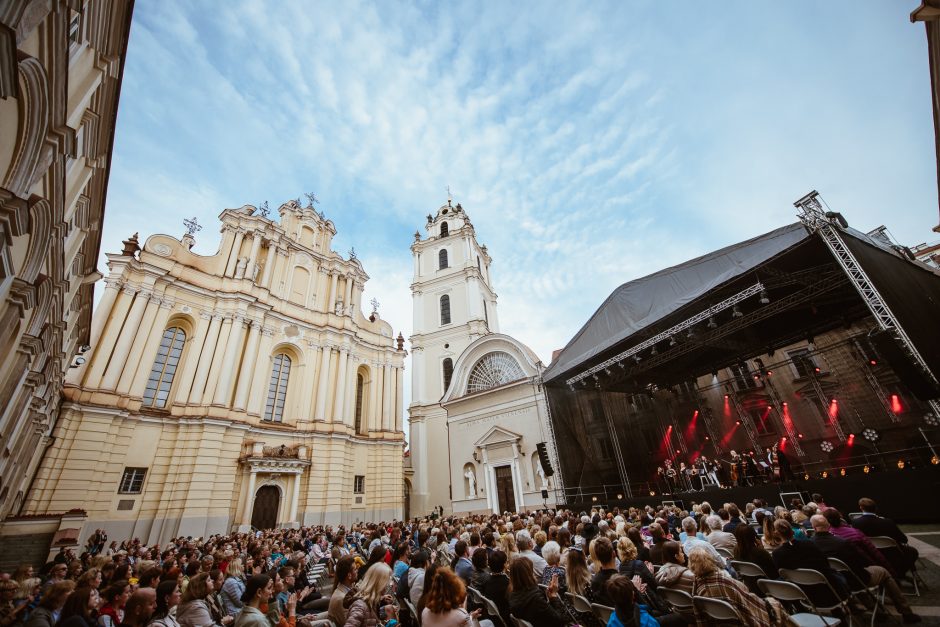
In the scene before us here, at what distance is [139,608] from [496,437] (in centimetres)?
1532

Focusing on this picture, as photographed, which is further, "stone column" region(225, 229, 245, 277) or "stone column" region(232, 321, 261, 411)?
"stone column" region(225, 229, 245, 277)

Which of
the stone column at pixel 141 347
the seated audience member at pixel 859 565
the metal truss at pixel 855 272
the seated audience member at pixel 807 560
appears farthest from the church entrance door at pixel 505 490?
the stone column at pixel 141 347

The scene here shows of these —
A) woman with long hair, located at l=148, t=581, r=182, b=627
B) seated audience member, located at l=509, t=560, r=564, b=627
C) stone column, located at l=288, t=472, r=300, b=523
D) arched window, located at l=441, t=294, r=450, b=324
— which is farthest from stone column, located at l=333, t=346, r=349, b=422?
seated audience member, located at l=509, t=560, r=564, b=627

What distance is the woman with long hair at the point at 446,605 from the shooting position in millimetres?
2504

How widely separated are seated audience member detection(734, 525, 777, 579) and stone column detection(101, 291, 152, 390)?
2024 cm

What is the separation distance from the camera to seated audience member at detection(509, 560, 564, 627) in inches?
119

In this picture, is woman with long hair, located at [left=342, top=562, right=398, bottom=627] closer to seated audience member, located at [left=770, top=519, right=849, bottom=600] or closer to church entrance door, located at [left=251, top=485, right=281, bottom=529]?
seated audience member, located at [left=770, top=519, right=849, bottom=600]

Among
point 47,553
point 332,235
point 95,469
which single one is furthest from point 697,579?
point 332,235

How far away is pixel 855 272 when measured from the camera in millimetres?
7945

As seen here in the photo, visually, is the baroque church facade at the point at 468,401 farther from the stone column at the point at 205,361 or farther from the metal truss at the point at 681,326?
the stone column at the point at 205,361

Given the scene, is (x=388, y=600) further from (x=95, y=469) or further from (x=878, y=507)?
(x=95, y=469)

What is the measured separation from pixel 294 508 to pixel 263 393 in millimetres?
5848

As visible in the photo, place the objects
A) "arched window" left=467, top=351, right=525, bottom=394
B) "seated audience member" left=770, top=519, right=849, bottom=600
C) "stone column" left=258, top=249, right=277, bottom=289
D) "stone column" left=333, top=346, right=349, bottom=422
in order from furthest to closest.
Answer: "stone column" left=258, top=249, right=277, bottom=289
"stone column" left=333, top=346, right=349, bottom=422
"arched window" left=467, top=351, right=525, bottom=394
"seated audience member" left=770, top=519, right=849, bottom=600

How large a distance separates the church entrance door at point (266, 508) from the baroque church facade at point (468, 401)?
8.00 metres
